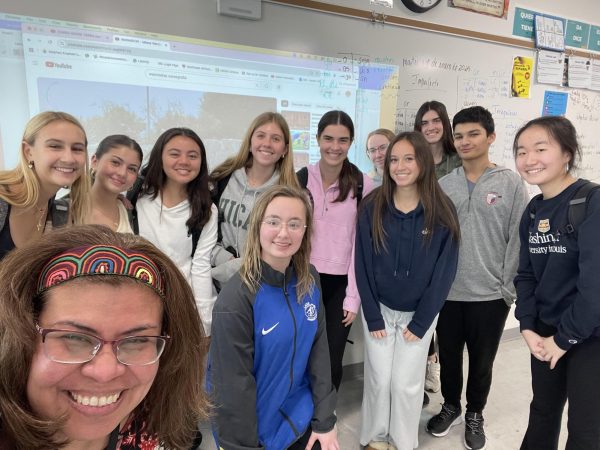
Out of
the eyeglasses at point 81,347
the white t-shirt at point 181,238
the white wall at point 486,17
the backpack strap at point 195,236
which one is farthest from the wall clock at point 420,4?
the eyeglasses at point 81,347

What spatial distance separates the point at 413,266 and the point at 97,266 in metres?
1.39

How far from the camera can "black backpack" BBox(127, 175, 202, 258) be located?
1692mm

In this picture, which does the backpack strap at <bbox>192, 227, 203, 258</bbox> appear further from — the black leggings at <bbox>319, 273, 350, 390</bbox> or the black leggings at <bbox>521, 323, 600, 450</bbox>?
the black leggings at <bbox>521, 323, 600, 450</bbox>

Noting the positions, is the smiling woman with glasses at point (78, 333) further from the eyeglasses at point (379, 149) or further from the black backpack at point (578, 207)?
the eyeglasses at point (379, 149)

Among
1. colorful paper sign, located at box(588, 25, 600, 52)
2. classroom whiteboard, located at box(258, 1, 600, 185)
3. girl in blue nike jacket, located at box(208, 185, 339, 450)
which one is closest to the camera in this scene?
girl in blue nike jacket, located at box(208, 185, 339, 450)

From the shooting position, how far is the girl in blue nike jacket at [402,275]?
1.71 m

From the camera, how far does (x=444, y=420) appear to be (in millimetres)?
2102

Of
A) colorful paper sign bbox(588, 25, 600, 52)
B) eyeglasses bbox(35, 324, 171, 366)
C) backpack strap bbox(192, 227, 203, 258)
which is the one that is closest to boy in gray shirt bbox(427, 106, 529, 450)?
backpack strap bbox(192, 227, 203, 258)

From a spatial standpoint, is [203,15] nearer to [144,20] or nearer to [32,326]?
[144,20]

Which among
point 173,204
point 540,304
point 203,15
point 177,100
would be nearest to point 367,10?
point 203,15

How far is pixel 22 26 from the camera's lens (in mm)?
1758

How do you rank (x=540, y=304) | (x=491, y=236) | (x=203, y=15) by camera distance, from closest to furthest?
(x=540, y=304) → (x=491, y=236) → (x=203, y=15)

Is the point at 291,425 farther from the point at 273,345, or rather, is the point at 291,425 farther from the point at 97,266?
the point at 97,266

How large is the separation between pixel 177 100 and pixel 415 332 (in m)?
1.77
